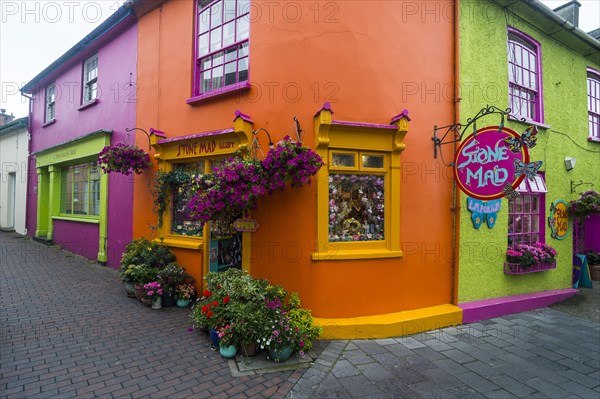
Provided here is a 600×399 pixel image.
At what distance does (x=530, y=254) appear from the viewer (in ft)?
21.8

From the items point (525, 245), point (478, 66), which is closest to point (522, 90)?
point (478, 66)

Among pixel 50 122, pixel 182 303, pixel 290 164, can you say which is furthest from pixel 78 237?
pixel 290 164

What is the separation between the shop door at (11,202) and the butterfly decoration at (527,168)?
19.4m

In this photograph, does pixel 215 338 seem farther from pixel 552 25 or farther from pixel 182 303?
pixel 552 25

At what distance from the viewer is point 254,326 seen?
4.10m

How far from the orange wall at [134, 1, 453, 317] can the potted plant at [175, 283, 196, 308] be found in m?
1.48

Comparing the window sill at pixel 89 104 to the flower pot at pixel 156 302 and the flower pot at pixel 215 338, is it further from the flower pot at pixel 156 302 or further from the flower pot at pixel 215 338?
the flower pot at pixel 215 338

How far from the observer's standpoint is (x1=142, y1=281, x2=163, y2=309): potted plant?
579 centimetres

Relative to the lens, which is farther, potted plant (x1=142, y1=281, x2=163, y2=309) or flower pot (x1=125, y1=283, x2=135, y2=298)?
flower pot (x1=125, y1=283, x2=135, y2=298)

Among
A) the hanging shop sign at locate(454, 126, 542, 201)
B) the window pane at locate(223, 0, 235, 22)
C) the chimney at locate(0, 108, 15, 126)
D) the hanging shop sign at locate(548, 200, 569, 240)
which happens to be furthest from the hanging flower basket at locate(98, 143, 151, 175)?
the chimney at locate(0, 108, 15, 126)

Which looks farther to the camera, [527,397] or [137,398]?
[527,397]

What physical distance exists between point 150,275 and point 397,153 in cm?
500

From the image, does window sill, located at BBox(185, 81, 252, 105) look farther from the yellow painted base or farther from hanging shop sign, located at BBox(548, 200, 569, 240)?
hanging shop sign, located at BBox(548, 200, 569, 240)

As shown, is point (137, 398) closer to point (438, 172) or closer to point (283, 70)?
point (283, 70)
